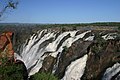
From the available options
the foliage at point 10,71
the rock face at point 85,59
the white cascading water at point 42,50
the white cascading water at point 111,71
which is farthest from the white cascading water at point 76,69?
the foliage at point 10,71

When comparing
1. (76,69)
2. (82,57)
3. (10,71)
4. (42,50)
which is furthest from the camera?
(42,50)

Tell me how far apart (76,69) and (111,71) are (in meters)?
4.65

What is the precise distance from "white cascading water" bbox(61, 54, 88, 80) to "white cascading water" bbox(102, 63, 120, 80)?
3.42 m

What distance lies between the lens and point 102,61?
2034cm

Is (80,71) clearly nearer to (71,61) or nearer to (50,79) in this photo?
(71,61)

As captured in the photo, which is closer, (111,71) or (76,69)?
(111,71)

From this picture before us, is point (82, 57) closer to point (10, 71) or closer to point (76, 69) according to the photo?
point (76, 69)

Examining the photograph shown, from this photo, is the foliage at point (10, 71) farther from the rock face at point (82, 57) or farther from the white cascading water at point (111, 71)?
the white cascading water at point (111, 71)

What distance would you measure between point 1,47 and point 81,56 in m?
14.2

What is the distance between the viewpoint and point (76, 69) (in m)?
21.8

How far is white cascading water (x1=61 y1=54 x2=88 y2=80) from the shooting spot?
2136 centimetres

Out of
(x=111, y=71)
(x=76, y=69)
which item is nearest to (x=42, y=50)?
(x=76, y=69)

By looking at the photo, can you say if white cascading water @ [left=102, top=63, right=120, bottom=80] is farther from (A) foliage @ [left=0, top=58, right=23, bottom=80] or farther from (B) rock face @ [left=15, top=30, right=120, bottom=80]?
(A) foliage @ [left=0, top=58, right=23, bottom=80]

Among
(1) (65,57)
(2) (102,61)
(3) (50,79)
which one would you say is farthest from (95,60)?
(3) (50,79)
